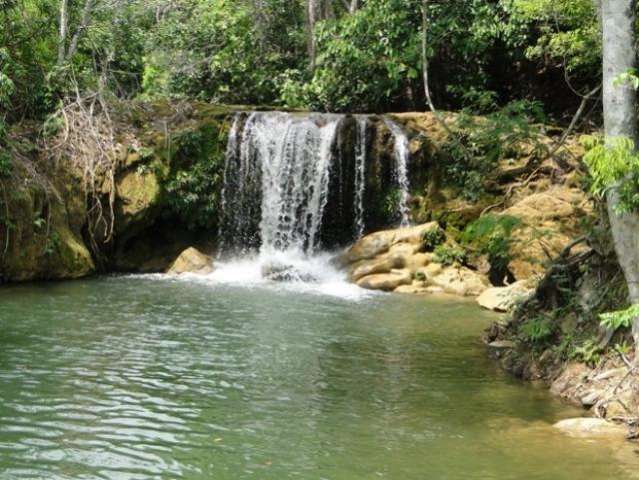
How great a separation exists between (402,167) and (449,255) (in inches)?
114

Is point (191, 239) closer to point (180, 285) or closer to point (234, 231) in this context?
point (234, 231)

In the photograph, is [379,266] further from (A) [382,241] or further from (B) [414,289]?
(B) [414,289]

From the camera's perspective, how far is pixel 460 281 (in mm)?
15484

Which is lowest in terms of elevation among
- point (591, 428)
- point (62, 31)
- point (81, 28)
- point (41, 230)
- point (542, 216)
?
point (591, 428)

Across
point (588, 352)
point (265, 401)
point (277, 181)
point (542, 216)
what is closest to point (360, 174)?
point (277, 181)

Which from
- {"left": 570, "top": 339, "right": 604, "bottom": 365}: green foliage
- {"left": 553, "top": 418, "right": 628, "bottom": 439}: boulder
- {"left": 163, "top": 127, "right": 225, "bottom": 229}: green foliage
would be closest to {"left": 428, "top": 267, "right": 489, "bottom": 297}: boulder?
{"left": 163, "top": 127, "right": 225, "bottom": 229}: green foliage

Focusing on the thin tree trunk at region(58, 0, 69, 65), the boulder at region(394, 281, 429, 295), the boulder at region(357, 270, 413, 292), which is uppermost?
the thin tree trunk at region(58, 0, 69, 65)

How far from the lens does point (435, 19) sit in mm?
19109

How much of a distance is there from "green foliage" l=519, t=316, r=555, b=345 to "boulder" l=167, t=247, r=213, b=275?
8884 millimetres

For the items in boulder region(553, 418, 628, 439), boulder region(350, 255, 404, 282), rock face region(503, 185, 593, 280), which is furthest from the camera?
boulder region(350, 255, 404, 282)

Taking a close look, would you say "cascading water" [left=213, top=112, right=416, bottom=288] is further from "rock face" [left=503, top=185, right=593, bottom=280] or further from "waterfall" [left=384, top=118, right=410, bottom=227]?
"rock face" [left=503, top=185, right=593, bottom=280]

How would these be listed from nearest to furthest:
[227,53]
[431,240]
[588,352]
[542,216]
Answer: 1. [588,352]
2. [542,216]
3. [431,240]
4. [227,53]

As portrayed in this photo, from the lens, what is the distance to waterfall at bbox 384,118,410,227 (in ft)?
59.7

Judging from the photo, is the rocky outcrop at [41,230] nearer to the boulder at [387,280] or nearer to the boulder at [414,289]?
the boulder at [387,280]
